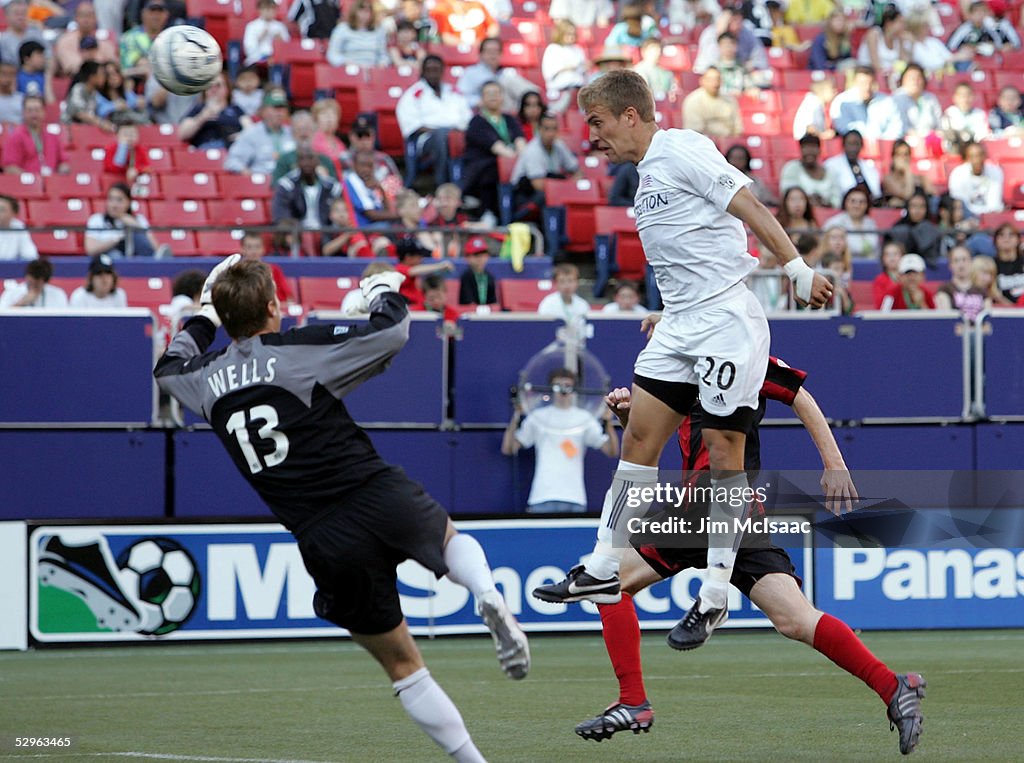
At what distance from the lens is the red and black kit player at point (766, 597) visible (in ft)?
20.9

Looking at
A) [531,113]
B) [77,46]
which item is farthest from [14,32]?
[531,113]

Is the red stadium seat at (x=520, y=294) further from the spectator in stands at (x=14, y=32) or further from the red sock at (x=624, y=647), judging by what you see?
the red sock at (x=624, y=647)

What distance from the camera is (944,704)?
8094 mm

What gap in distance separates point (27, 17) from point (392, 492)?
14.8m

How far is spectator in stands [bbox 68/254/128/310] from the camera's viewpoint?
13383 mm

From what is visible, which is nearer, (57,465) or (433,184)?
(57,465)

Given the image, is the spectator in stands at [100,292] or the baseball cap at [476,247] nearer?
the spectator in stands at [100,292]

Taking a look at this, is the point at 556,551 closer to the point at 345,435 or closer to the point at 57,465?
the point at 57,465

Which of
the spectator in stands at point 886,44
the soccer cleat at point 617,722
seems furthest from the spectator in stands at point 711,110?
the soccer cleat at point 617,722

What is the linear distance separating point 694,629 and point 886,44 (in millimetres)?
17064

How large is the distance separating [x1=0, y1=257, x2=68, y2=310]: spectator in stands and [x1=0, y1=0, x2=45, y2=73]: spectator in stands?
216 inches

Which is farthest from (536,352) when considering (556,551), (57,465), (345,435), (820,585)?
(345,435)

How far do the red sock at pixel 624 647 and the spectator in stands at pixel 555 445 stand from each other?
616cm

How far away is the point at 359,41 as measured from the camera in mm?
19484
